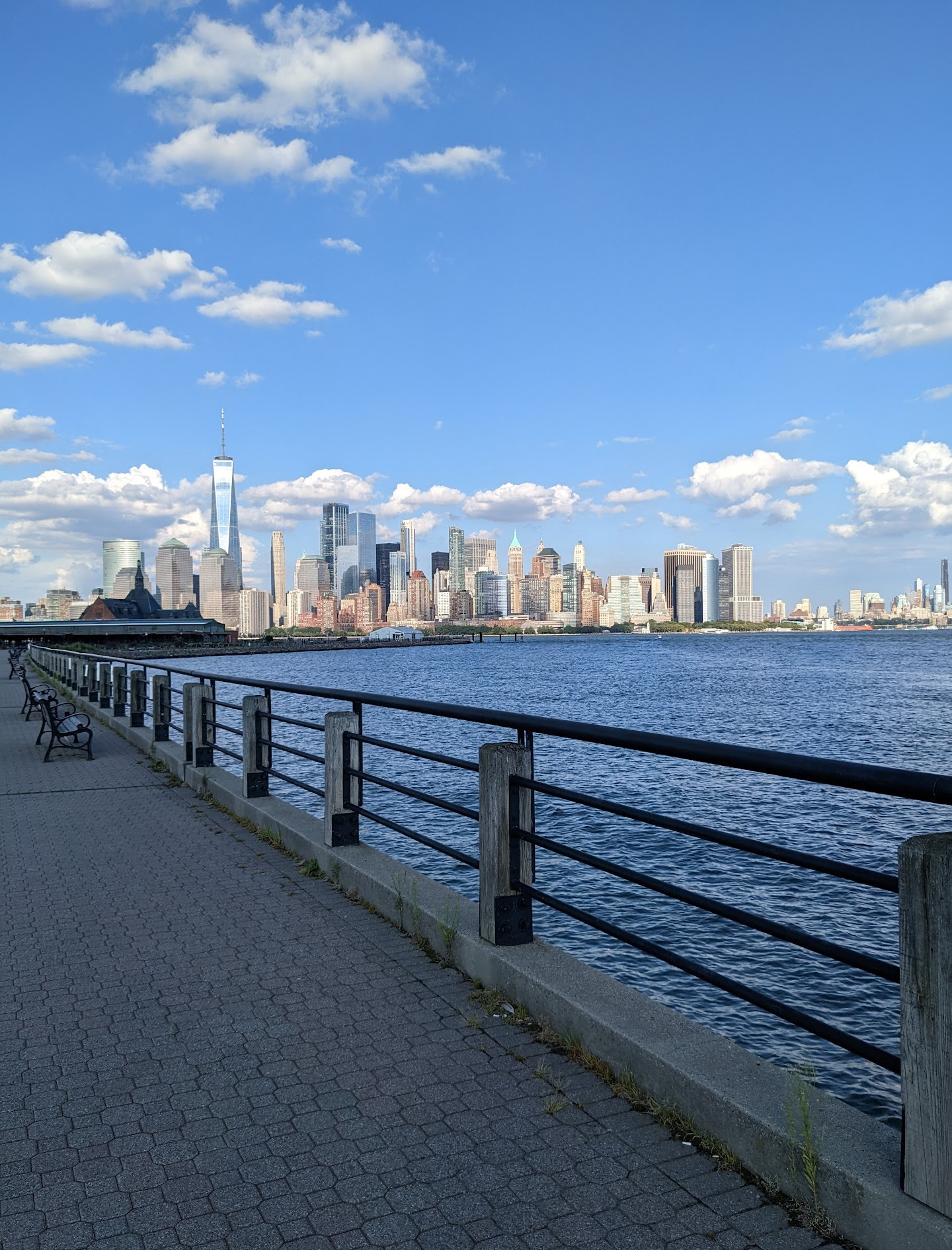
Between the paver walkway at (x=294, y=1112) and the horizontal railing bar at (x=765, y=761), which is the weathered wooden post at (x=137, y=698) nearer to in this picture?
the paver walkway at (x=294, y=1112)

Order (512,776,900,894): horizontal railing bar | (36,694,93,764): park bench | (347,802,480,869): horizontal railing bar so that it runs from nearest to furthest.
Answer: (512,776,900,894): horizontal railing bar < (347,802,480,869): horizontal railing bar < (36,694,93,764): park bench

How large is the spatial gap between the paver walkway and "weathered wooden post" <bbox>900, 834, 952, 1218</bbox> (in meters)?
0.47

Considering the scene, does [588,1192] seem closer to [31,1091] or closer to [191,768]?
[31,1091]

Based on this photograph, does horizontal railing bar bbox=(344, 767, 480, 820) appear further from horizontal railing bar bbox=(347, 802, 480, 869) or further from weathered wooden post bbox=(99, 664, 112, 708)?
weathered wooden post bbox=(99, 664, 112, 708)

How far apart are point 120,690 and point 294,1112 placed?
17249mm

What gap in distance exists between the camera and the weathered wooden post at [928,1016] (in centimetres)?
259

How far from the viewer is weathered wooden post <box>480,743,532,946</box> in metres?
4.86

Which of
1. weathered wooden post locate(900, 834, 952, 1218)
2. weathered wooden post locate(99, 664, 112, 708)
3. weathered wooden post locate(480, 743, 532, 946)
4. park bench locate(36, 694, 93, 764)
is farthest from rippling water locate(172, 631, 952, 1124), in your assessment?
weathered wooden post locate(900, 834, 952, 1218)

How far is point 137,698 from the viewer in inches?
699

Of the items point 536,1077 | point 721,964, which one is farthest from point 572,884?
point 536,1077

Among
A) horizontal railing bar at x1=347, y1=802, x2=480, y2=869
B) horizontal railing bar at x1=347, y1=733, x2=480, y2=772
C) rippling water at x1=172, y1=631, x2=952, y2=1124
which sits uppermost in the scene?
horizontal railing bar at x1=347, y1=733, x2=480, y2=772

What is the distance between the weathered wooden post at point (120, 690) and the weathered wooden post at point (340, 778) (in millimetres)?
13393

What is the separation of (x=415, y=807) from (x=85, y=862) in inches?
510

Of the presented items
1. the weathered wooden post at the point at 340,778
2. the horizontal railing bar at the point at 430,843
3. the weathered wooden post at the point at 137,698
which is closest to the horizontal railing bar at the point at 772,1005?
the horizontal railing bar at the point at 430,843
